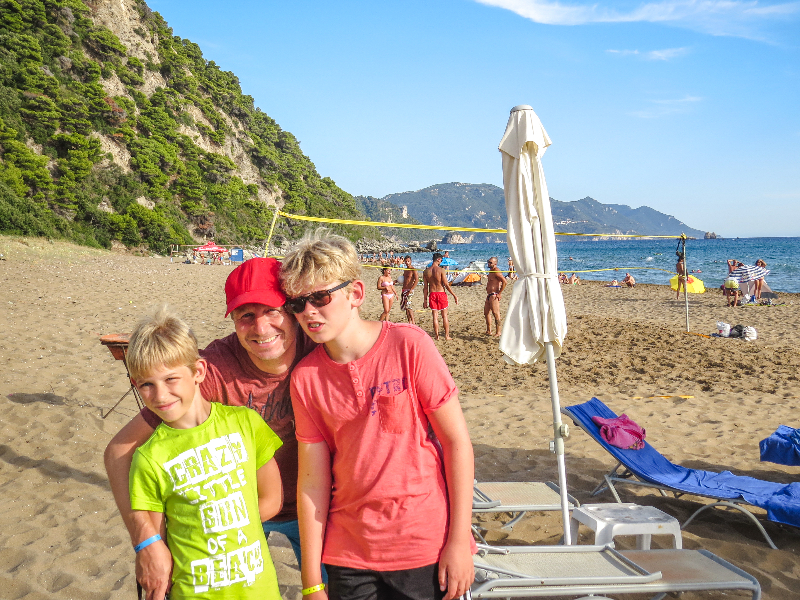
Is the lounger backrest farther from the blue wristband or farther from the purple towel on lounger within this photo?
the blue wristband

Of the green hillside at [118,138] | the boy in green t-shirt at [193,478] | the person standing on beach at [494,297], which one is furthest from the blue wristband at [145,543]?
the green hillside at [118,138]

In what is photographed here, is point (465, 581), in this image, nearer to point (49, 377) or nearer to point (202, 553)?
point (202, 553)

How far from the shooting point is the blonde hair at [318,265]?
1433 mm

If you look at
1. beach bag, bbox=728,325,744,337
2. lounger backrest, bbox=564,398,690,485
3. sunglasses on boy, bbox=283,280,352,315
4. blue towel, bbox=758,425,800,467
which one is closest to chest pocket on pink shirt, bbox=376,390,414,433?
sunglasses on boy, bbox=283,280,352,315

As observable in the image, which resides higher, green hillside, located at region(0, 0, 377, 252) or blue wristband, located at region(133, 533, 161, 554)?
green hillside, located at region(0, 0, 377, 252)

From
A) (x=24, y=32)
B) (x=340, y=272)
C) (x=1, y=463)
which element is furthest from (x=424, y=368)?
(x=24, y=32)

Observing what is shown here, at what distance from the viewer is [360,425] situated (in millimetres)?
1431

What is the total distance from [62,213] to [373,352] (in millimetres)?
37355

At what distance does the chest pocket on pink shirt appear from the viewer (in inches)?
55.3

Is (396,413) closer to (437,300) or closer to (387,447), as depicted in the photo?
(387,447)

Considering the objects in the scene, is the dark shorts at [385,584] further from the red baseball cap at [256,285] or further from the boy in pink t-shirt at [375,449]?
the red baseball cap at [256,285]

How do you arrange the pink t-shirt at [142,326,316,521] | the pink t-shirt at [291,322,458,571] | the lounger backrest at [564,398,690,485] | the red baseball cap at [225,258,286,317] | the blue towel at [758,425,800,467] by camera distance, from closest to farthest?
the pink t-shirt at [291,322,458,571] < the red baseball cap at [225,258,286,317] < the pink t-shirt at [142,326,316,521] < the lounger backrest at [564,398,690,485] < the blue towel at [758,425,800,467]

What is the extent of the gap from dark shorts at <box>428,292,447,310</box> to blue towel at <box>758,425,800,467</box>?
621cm

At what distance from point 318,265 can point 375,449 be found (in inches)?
19.2
